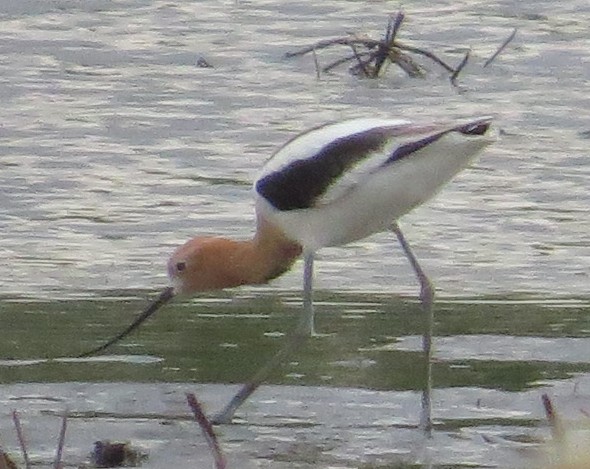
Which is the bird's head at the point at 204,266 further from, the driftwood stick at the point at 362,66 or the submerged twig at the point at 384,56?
the driftwood stick at the point at 362,66

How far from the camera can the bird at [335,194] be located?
16.4 ft

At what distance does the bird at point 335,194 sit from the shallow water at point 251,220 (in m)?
0.17

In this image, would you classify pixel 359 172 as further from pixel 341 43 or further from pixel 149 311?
pixel 341 43

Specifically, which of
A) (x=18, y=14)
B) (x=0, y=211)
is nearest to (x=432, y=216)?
(x=0, y=211)

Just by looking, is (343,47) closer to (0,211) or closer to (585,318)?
(0,211)

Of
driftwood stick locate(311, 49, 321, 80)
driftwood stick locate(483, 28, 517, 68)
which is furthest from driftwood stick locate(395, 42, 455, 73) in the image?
driftwood stick locate(311, 49, 321, 80)

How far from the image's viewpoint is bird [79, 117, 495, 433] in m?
5.00

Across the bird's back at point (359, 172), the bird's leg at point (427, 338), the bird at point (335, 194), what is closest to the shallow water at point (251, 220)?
the bird's leg at point (427, 338)

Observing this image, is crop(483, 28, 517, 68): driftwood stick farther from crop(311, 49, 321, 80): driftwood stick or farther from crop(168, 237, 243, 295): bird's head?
crop(168, 237, 243, 295): bird's head

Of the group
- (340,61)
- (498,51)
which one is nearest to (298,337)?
(340,61)

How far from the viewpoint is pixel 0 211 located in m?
7.17

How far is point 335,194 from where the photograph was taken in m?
5.11

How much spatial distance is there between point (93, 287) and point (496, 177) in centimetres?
215

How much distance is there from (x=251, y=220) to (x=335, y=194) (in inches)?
76.0
